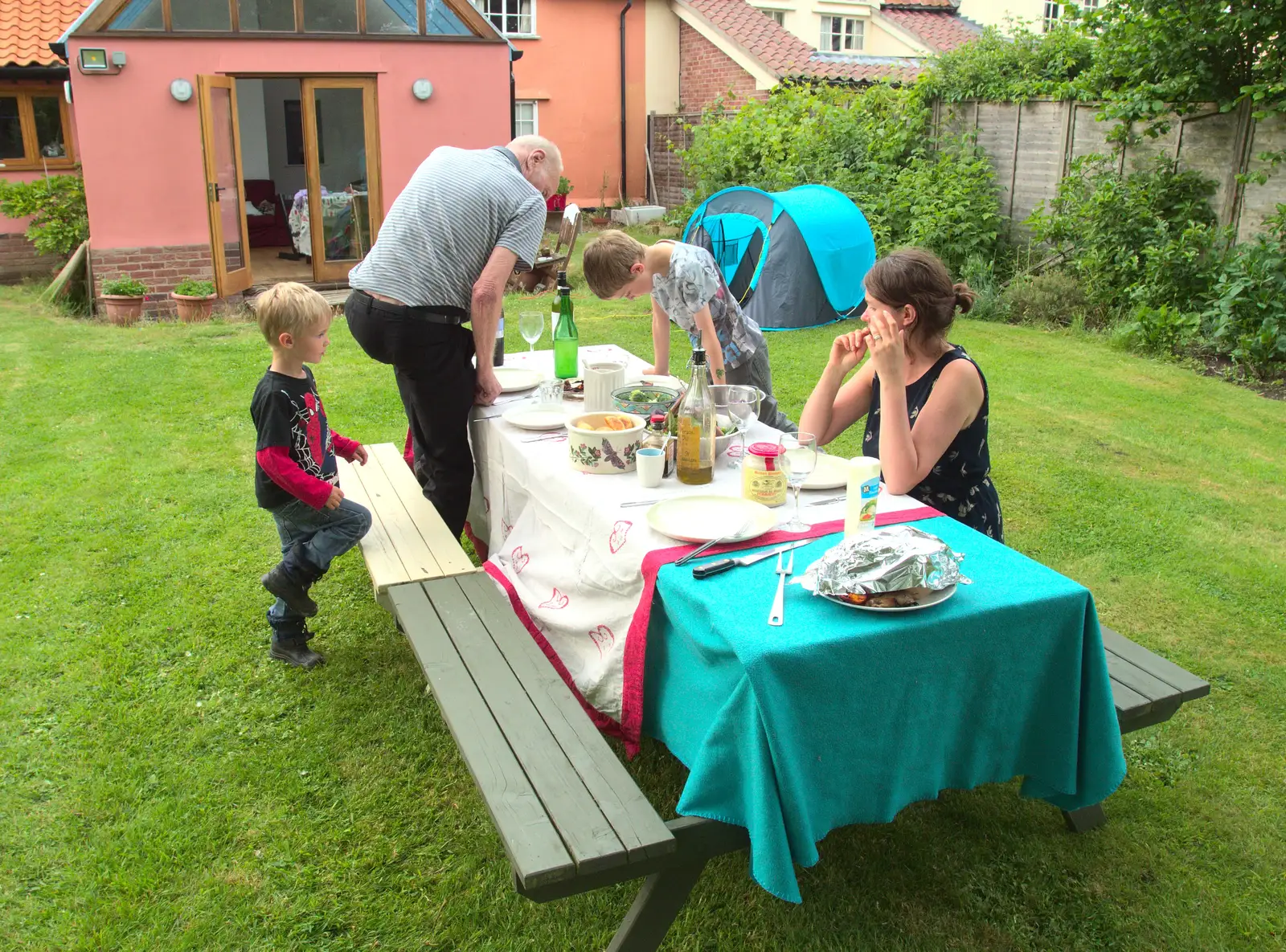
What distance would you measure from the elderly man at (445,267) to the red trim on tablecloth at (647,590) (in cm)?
145

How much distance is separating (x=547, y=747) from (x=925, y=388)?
149 cm

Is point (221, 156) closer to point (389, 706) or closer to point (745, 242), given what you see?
point (745, 242)

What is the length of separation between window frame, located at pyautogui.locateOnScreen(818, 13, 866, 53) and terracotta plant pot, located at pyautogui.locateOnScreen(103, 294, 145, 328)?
594 inches

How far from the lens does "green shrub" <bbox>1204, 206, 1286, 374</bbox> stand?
290 inches

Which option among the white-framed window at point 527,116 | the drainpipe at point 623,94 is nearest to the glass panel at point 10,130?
the white-framed window at point 527,116

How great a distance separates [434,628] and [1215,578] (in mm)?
3321

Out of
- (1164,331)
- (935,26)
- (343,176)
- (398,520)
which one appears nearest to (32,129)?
(343,176)

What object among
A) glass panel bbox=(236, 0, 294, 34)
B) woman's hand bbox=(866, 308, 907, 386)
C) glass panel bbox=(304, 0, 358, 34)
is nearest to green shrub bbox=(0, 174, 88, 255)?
glass panel bbox=(236, 0, 294, 34)

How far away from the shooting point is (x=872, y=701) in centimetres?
197

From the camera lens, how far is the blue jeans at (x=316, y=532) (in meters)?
3.29

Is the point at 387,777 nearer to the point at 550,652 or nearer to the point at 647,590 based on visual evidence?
the point at 550,652

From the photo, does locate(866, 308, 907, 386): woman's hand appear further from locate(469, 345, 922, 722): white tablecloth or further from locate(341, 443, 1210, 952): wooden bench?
locate(341, 443, 1210, 952): wooden bench

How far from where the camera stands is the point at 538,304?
9883mm

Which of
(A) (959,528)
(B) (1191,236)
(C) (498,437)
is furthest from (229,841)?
(B) (1191,236)
